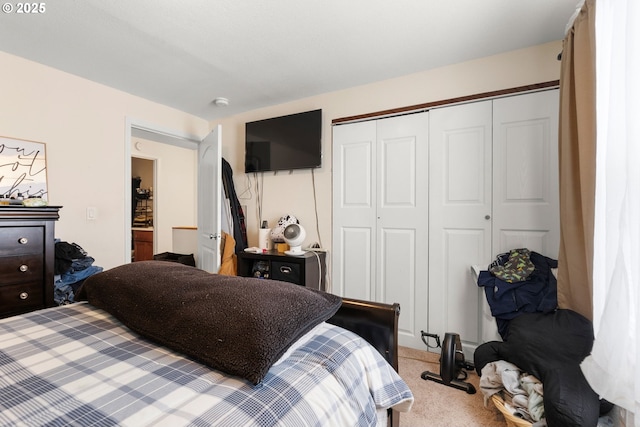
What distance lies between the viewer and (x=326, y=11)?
64.1 inches

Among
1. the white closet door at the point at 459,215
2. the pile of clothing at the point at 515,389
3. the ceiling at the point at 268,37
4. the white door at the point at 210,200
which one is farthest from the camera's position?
the white door at the point at 210,200

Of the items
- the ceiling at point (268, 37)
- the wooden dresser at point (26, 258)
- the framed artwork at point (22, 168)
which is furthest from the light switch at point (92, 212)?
the ceiling at point (268, 37)

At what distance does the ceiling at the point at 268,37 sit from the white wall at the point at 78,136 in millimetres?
139

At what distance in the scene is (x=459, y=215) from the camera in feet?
7.22

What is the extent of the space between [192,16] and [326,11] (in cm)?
78

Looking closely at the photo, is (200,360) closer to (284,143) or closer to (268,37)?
(268,37)

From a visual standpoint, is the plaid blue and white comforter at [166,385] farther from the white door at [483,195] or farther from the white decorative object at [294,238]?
the white decorative object at [294,238]

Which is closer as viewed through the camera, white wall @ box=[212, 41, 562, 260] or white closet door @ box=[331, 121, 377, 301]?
white wall @ box=[212, 41, 562, 260]

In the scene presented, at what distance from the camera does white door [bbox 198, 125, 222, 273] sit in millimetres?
2732

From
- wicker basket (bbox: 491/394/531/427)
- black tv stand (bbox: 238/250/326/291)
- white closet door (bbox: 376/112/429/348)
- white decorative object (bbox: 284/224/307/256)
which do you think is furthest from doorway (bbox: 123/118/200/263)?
wicker basket (bbox: 491/394/531/427)

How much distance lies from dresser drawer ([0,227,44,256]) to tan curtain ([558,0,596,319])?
9.96ft

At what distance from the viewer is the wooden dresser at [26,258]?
1.66 m

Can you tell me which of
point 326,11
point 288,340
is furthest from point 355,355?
point 326,11

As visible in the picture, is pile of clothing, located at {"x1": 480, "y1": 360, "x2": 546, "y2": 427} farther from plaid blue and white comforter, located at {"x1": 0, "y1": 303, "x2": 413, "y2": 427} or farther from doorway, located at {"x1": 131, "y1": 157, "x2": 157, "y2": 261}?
doorway, located at {"x1": 131, "y1": 157, "x2": 157, "y2": 261}
